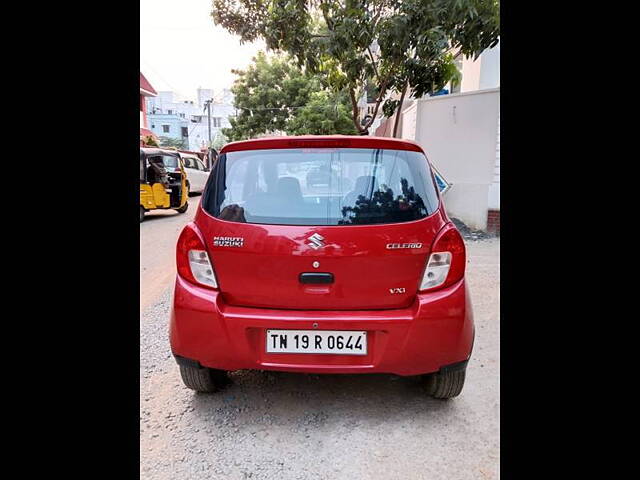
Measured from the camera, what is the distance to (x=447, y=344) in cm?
185

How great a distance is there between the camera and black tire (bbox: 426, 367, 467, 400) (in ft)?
6.81

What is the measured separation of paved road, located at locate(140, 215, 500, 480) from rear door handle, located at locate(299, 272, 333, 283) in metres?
0.80

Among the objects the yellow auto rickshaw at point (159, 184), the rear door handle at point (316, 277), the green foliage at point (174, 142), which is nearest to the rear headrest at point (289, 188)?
the rear door handle at point (316, 277)

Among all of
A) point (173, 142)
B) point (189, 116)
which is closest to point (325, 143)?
point (173, 142)

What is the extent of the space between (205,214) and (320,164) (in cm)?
64

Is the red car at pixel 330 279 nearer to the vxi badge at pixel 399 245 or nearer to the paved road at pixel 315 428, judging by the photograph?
the vxi badge at pixel 399 245

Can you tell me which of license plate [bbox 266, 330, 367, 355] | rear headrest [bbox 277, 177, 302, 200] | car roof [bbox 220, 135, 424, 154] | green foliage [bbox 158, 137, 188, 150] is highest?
green foliage [bbox 158, 137, 188, 150]

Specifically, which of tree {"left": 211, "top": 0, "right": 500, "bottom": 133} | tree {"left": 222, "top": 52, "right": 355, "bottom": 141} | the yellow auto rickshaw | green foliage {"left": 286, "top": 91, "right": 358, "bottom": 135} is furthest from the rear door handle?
tree {"left": 222, "top": 52, "right": 355, "bottom": 141}

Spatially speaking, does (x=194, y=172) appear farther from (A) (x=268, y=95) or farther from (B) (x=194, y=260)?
(B) (x=194, y=260)

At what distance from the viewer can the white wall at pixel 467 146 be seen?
6.36 meters

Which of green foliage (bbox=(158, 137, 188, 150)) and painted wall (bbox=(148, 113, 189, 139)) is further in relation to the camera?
painted wall (bbox=(148, 113, 189, 139))

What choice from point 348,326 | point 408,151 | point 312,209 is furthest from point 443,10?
point 348,326

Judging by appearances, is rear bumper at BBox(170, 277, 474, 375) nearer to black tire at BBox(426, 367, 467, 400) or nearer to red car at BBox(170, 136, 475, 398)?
red car at BBox(170, 136, 475, 398)

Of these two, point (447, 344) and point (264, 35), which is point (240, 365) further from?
point (264, 35)
